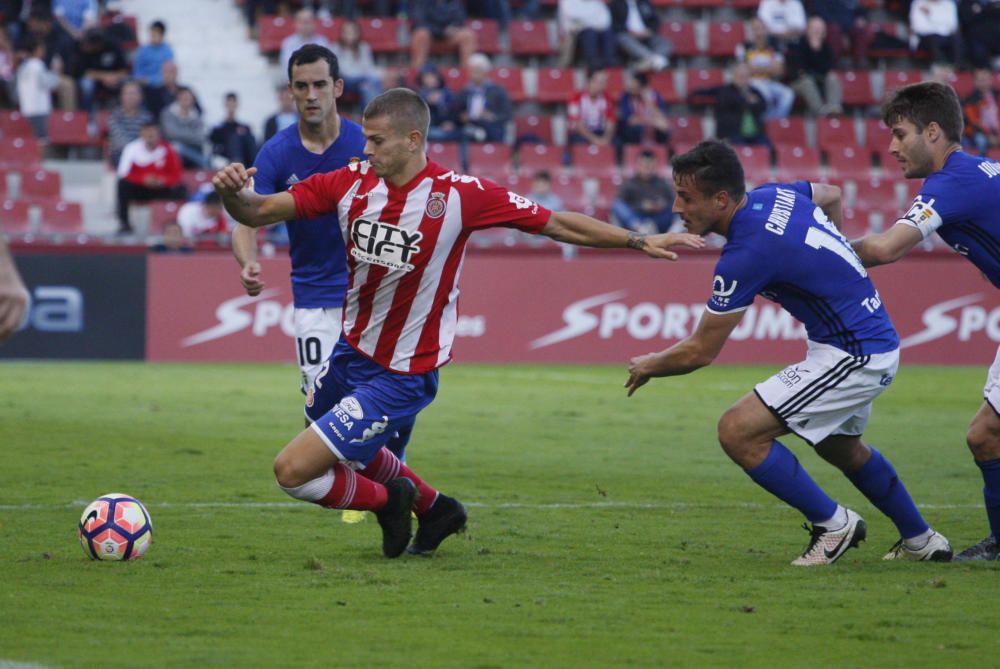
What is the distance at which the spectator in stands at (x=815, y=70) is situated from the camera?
24141 mm

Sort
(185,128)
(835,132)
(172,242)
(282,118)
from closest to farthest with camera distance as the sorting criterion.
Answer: (172,242) < (282,118) < (185,128) < (835,132)

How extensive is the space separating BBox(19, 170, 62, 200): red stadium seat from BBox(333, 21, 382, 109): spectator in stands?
13.8 ft

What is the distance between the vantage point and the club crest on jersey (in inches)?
262

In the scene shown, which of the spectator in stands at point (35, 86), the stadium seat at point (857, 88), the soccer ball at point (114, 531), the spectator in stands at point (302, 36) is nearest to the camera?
the soccer ball at point (114, 531)

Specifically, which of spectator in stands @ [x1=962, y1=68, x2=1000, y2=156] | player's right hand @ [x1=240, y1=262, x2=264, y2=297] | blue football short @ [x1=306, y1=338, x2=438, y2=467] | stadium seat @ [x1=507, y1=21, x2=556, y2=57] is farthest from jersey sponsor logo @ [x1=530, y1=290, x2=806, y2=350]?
blue football short @ [x1=306, y1=338, x2=438, y2=467]

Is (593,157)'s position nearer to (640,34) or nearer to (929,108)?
(640,34)

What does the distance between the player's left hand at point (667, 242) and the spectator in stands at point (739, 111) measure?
54.5 ft

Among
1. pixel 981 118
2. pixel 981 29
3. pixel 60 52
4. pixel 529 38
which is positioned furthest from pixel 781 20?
pixel 60 52

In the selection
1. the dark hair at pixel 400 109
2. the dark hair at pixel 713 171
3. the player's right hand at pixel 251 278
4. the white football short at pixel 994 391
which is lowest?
the white football short at pixel 994 391

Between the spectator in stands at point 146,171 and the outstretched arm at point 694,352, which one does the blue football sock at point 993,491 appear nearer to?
the outstretched arm at point 694,352

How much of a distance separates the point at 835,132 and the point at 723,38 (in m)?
2.60

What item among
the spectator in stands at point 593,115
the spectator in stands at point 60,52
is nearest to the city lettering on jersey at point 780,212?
the spectator in stands at point 593,115

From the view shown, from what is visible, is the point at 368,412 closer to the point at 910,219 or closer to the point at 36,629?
the point at 36,629

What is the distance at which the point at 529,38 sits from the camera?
2445cm
